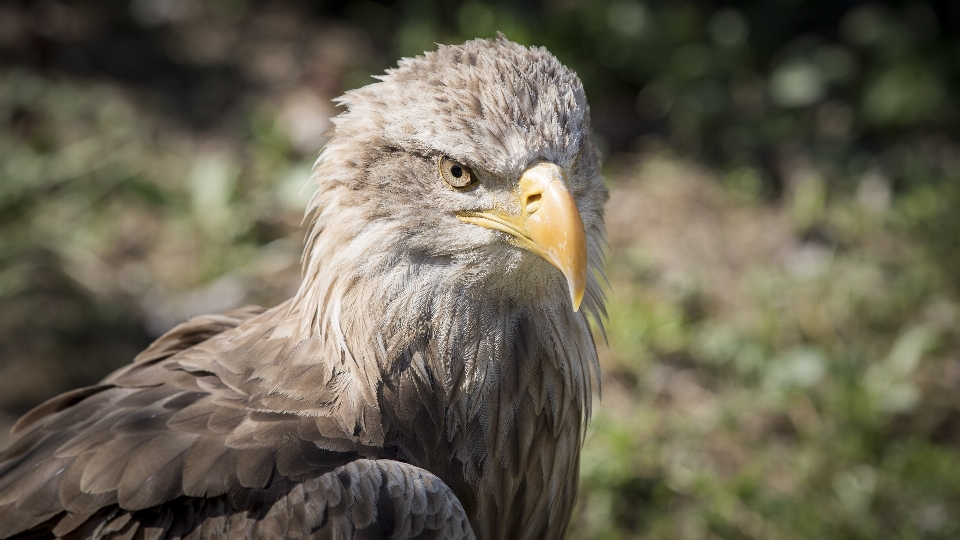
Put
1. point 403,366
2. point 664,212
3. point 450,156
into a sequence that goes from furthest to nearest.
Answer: point 664,212, point 403,366, point 450,156

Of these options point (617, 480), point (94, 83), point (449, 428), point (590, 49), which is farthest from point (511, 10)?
point (449, 428)

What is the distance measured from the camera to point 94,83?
556 centimetres

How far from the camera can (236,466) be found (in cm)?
213

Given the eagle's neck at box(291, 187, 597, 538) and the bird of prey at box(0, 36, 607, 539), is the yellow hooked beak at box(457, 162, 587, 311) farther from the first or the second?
the eagle's neck at box(291, 187, 597, 538)

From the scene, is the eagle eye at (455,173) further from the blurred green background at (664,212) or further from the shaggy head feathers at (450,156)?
the blurred green background at (664,212)

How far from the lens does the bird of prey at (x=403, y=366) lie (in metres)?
2.11

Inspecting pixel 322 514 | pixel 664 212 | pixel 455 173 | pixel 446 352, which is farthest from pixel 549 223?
pixel 664 212

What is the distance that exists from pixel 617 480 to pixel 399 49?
3.12 metres

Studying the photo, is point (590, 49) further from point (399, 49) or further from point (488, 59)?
point (488, 59)

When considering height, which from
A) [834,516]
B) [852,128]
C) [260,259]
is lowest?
[834,516]

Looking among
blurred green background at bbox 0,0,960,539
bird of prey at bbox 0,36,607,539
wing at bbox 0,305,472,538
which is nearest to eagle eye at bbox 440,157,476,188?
bird of prey at bbox 0,36,607,539

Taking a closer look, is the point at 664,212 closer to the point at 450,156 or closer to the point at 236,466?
the point at 450,156

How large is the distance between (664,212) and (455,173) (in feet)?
9.58

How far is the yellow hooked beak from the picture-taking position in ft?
6.72
